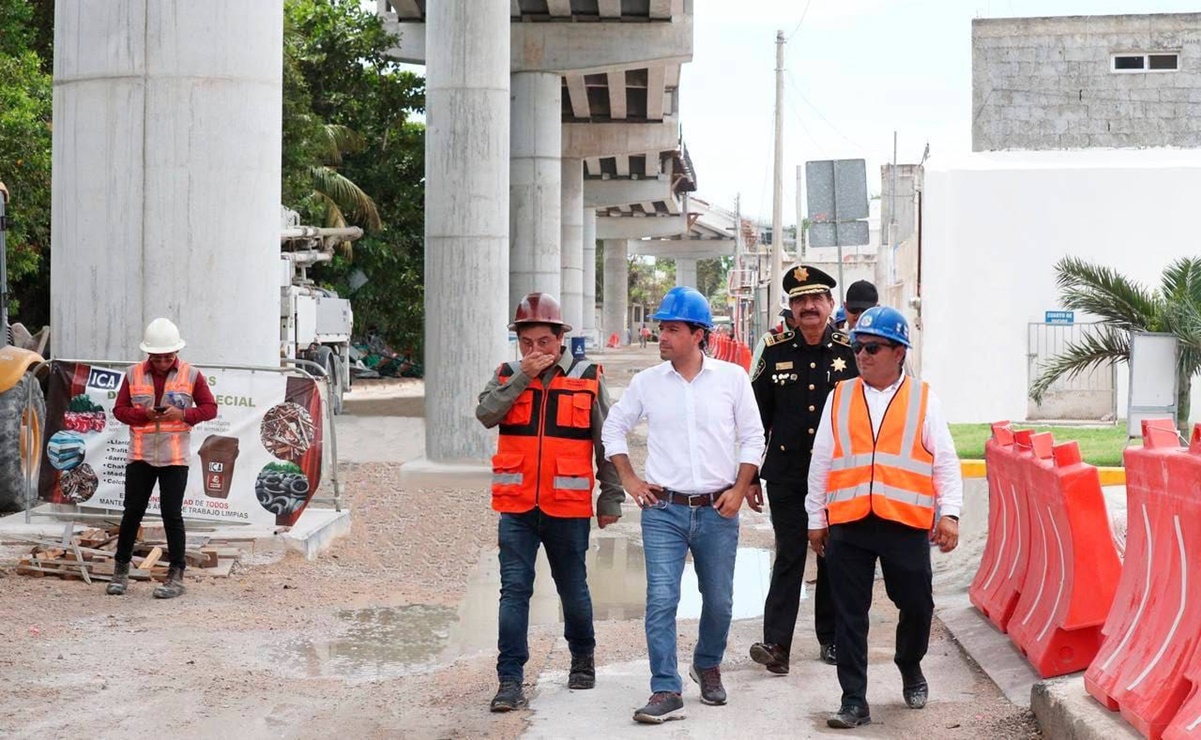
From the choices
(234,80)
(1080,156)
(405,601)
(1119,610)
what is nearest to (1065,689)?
(1119,610)

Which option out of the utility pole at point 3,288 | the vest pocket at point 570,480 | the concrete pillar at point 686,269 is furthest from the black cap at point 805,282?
the concrete pillar at point 686,269

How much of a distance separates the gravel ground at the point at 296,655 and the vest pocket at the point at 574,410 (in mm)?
1321

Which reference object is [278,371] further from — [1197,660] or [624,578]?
[1197,660]

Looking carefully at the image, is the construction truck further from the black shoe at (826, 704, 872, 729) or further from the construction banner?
the black shoe at (826, 704, 872, 729)

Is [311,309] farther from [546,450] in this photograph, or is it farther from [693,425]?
[693,425]

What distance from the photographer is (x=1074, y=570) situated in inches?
289

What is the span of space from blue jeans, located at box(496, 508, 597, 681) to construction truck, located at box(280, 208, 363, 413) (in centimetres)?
1782

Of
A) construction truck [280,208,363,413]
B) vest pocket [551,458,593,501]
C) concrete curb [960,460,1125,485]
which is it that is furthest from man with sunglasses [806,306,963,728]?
construction truck [280,208,363,413]

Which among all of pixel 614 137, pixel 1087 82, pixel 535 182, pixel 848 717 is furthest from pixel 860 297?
pixel 614 137

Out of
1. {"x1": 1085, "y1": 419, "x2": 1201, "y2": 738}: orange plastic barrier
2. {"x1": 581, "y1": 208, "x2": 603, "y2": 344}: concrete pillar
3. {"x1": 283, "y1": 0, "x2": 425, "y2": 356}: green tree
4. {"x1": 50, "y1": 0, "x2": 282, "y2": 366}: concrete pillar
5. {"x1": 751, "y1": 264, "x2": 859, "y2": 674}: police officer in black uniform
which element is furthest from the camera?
{"x1": 581, "y1": 208, "x2": 603, "y2": 344}: concrete pillar

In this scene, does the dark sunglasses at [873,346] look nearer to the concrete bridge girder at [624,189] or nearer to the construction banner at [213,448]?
the construction banner at [213,448]

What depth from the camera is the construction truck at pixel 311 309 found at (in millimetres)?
25250

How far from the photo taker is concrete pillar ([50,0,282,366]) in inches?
459

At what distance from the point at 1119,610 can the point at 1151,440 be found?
90 centimetres
